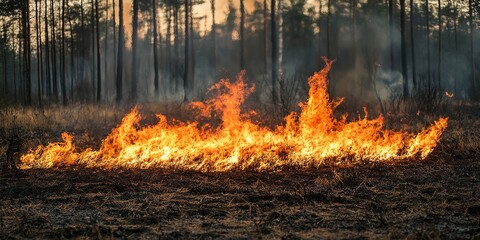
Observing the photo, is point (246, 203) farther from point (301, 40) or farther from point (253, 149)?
point (301, 40)

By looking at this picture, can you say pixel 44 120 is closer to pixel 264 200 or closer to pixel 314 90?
pixel 314 90

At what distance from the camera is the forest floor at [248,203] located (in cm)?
406

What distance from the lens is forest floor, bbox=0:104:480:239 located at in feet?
13.3

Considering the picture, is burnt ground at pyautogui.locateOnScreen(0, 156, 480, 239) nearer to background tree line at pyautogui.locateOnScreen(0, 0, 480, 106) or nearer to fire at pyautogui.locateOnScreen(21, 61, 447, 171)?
fire at pyautogui.locateOnScreen(21, 61, 447, 171)

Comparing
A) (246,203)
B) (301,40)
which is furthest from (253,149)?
(301,40)

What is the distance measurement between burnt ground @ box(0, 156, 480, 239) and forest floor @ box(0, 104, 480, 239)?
0.5 inches

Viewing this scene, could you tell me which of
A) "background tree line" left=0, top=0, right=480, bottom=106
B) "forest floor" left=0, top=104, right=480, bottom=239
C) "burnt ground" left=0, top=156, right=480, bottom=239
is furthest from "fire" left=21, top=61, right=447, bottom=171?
"background tree line" left=0, top=0, right=480, bottom=106

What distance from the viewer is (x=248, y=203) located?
5.03 metres

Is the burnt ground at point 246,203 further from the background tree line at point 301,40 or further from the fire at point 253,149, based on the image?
the background tree line at point 301,40

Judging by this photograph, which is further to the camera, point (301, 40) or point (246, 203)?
point (301, 40)

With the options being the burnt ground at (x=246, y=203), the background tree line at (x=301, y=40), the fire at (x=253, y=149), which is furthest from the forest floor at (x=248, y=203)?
the background tree line at (x=301, y=40)

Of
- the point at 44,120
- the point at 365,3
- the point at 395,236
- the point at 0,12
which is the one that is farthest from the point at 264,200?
the point at 365,3

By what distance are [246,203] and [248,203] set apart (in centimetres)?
9

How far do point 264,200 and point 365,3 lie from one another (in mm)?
42200
